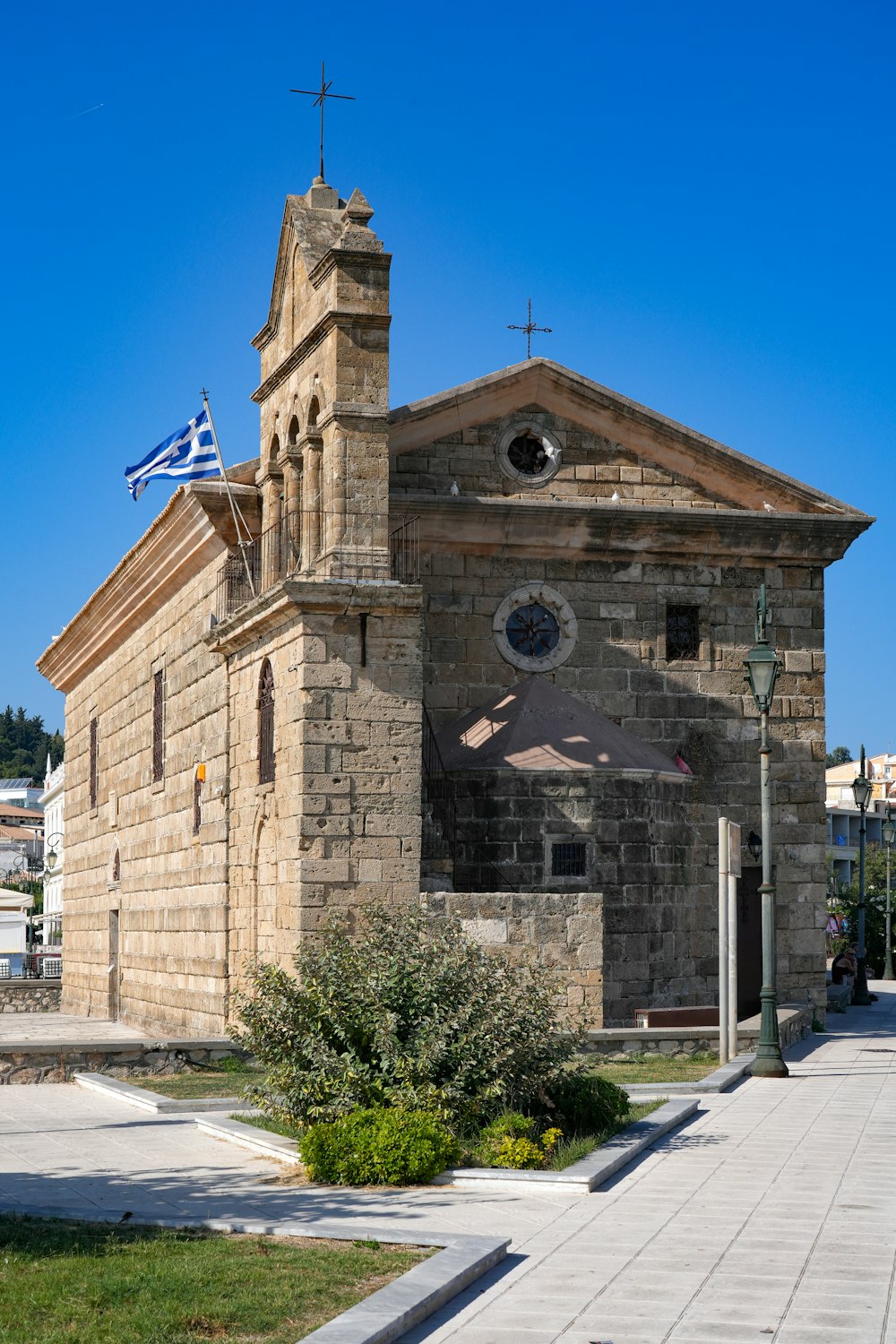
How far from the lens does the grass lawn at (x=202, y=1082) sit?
1400 cm

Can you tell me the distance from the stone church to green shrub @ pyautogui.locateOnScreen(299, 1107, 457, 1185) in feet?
21.2

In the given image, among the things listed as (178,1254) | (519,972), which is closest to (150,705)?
(519,972)

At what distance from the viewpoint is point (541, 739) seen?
18.7 meters

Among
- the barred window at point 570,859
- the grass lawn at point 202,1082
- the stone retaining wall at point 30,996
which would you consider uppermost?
the barred window at point 570,859

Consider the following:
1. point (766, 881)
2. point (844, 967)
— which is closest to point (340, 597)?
point (766, 881)

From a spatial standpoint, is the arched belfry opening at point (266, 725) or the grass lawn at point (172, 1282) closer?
the grass lawn at point (172, 1282)

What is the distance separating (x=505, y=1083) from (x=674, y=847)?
941 centimetres

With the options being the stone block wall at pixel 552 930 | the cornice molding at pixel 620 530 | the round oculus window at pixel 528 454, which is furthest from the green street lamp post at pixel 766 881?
the round oculus window at pixel 528 454

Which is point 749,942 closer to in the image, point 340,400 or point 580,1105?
point 340,400

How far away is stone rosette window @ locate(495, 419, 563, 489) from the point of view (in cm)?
2053

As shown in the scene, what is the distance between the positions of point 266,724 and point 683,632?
19.9 feet

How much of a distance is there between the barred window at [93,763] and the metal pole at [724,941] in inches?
687

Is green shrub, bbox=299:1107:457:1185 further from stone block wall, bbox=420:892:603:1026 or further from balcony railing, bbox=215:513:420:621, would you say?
balcony railing, bbox=215:513:420:621

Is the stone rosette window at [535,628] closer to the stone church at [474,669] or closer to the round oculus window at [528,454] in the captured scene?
the stone church at [474,669]
